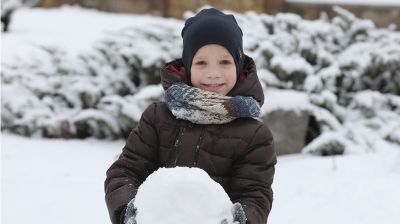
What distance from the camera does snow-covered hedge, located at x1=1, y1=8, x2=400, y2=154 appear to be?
193 inches

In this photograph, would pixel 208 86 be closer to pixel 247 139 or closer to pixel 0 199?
pixel 247 139

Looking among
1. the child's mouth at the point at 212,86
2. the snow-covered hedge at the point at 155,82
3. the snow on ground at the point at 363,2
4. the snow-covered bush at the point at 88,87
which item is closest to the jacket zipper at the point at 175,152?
the child's mouth at the point at 212,86

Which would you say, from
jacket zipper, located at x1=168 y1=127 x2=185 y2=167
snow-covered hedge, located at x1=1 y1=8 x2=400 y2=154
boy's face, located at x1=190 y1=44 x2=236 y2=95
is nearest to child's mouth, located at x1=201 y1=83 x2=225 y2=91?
boy's face, located at x1=190 y1=44 x2=236 y2=95

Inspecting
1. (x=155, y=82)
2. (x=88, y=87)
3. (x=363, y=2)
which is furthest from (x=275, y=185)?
(x=363, y=2)

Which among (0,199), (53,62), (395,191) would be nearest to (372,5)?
(53,62)

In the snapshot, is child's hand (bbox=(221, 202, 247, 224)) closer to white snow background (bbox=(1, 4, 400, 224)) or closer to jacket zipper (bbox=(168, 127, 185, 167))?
jacket zipper (bbox=(168, 127, 185, 167))

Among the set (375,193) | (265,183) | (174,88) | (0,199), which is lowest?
(0,199)

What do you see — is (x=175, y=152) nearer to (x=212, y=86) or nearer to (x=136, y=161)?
(x=136, y=161)

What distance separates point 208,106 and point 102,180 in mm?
2438

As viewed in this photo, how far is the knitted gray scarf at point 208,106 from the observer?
5.51 feet

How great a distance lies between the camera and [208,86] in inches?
68.8

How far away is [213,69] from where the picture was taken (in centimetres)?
171

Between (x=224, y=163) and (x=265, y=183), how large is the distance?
134mm

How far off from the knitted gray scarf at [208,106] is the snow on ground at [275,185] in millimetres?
1616
